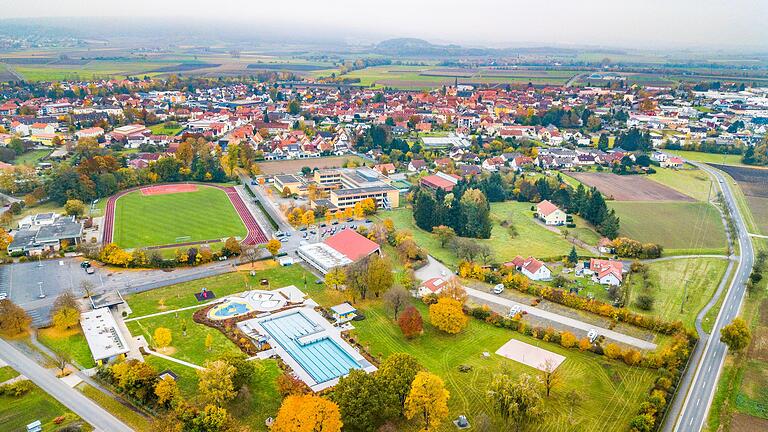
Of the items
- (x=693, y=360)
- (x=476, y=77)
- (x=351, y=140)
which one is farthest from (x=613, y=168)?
(x=476, y=77)

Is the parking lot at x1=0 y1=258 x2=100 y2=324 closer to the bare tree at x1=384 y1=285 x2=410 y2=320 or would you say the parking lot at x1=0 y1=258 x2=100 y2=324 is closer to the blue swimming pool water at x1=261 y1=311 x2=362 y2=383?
the blue swimming pool water at x1=261 y1=311 x2=362 y2=383

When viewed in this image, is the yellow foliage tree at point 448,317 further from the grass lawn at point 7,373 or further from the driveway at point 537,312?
the grass lawn at point 7,373

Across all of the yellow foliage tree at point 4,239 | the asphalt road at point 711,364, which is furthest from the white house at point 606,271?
the yellow foliage tree at point 4,239

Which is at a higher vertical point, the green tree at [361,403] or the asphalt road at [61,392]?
the green tree at [361,403]

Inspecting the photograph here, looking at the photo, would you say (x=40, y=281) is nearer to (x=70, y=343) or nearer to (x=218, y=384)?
(x=70, y=343)

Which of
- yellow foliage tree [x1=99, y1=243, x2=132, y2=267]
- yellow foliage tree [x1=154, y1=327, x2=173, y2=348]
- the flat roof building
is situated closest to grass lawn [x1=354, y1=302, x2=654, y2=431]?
the flat roof building

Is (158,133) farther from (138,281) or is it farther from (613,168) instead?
(613,168)

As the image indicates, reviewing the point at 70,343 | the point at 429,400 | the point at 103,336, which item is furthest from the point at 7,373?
the point at 429,400
